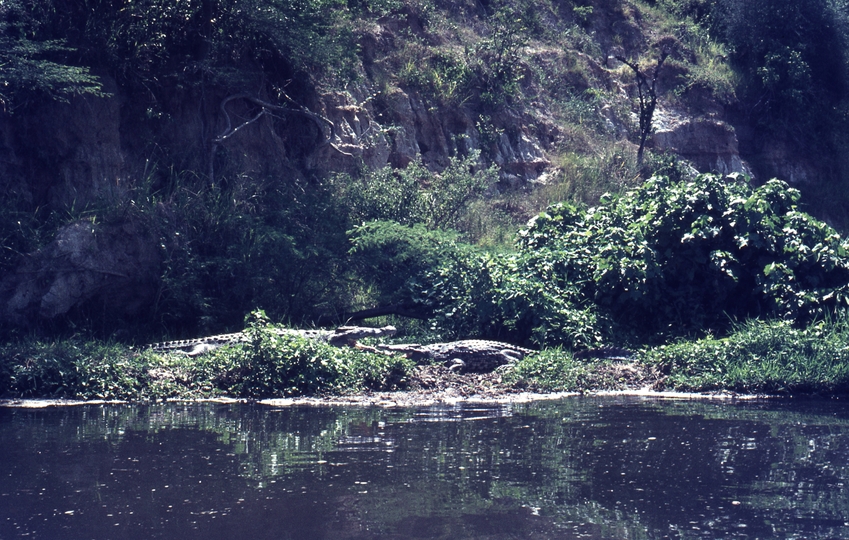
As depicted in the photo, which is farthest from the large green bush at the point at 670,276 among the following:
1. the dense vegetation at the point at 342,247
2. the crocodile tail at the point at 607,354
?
the crocodile tail at the point at 607,354


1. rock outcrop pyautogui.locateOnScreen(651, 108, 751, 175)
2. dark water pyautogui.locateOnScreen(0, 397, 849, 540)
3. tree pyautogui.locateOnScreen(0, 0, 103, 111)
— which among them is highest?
rock outcrop pyautogui.locateOnScreen(651, 108, 751, 175)

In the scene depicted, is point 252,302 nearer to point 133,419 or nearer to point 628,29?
point 133,419

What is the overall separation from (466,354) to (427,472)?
372 centimetres

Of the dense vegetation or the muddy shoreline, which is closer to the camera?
the muddy shoreline

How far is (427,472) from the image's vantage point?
520cm

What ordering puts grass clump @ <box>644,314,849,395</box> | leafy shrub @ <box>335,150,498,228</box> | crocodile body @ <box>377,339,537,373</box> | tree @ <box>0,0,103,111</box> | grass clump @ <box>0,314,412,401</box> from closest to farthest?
grass clump @ <box>0,314,412,401</box> → grass clump @ <box>644,314,849,395</box> → crocodile body @ <box>377,339,537,373</box> → tree @ <box>0,0,103,111</box> → leafy shrub @ <box>335,150,498,228</box>

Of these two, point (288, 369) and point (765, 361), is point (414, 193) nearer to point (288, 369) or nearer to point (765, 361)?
point (288, 369)

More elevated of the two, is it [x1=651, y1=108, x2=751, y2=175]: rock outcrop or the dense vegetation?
[x1=651, y1=108, x2=751, y2=175]: rock outcrop

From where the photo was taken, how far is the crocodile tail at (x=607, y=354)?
927 cm

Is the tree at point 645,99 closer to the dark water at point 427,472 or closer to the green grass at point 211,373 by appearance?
the green grass at point 211,373

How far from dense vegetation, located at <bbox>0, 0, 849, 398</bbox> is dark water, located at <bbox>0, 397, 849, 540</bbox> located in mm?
1065

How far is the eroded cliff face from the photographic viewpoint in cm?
1006

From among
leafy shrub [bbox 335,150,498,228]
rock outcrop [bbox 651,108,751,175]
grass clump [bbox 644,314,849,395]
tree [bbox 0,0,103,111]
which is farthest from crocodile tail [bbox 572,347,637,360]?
rock outcrop [bbox 651,108,751,175]

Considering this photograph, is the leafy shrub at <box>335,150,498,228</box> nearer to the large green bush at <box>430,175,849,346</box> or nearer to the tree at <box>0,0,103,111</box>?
the large green bush at <box>430,175,849,346</box>
